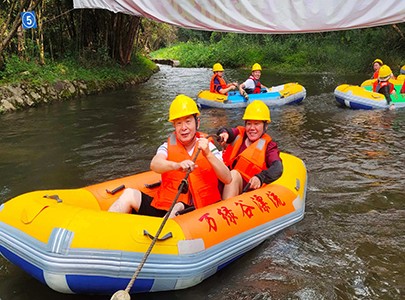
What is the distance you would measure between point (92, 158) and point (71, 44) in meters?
8.78

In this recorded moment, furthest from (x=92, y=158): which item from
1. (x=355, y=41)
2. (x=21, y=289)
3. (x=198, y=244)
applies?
(x=355, y=41)

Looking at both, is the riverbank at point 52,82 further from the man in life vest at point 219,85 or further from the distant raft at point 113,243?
the distant raft at point 113,243

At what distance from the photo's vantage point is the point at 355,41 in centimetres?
2052

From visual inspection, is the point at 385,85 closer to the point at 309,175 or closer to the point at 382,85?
the point at 382,85

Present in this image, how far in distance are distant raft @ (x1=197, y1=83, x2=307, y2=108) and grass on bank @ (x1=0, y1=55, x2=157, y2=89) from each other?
13.6 feet

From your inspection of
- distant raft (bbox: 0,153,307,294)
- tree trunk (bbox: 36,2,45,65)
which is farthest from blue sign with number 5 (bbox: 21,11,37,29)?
distant raft (bbox: 0,153,307,294)

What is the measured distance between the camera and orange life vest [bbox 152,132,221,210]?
3410 millimetres

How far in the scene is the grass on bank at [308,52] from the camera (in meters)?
18.4

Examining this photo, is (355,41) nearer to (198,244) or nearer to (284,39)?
(284,39)

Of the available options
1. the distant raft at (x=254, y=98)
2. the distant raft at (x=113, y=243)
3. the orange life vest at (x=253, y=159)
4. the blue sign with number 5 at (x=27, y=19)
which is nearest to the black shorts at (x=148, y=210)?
the distant raft at (x=113, y=243)

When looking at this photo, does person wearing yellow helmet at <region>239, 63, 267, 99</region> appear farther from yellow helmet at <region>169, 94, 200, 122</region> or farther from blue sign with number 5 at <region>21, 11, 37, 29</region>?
yellow helmet at <region>169, 94, 200, 122</region>

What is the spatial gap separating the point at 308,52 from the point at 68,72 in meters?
13.8

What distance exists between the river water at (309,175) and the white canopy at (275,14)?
1.72 meters

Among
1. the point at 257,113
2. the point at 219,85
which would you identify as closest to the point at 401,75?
the point at 219,85
